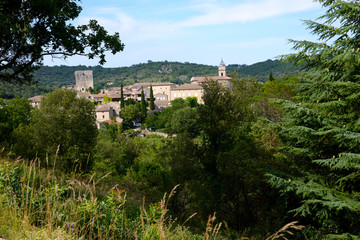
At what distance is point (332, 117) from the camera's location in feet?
20.4

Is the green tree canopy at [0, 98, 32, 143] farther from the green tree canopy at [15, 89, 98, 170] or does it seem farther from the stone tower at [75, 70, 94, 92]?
the stone tower at [75, 70, 94, 92]

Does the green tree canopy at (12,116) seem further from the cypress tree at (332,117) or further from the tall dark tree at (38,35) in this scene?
the cypress tree at (332,117)

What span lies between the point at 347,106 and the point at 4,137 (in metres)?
17.4

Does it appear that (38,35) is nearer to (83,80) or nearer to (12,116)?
(12,116)

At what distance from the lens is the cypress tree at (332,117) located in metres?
5.40

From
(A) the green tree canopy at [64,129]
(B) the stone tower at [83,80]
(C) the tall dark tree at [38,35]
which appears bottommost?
(A) the green tree canopy at [64,129]

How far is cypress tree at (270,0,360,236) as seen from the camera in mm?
5402

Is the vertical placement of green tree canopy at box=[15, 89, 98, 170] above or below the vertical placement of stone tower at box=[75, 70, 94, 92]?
below

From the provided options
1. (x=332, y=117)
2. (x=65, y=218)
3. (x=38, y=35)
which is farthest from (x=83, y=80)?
(x=65, y=218)

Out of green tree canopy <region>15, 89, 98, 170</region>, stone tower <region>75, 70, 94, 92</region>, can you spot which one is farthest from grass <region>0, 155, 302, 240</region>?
stone tower <region>75, 70, 94, 92</region>

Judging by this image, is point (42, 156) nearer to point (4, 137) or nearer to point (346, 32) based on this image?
point (4, 137)

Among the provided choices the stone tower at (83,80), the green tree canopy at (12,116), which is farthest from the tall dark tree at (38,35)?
the stone tower at (83,80)

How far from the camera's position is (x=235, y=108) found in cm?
1381

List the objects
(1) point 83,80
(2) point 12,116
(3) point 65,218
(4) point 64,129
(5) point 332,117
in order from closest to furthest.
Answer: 1. (3) point 65,218
2. (5) point 332,117
3. (4) point 64,129
4. (2) point 12,116
5. (1) point 83,80
